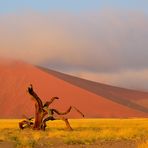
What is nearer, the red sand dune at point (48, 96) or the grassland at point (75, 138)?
the grassland at point (75, 138)

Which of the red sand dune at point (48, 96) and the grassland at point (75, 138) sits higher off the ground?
the red sand dune at point (48, 96)

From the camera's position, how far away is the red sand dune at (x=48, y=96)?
3433 inches

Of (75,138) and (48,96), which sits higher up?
(48,96)

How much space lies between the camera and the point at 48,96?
90.4 m

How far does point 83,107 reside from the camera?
88.5 metres

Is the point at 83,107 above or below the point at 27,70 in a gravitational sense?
below

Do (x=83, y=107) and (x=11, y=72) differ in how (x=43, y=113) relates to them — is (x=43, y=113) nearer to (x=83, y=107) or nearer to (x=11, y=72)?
(x=83, y=107)

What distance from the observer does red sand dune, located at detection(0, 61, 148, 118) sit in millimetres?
87188

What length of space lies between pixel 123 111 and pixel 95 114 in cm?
525

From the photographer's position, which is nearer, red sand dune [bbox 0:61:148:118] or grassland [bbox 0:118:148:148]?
grassland [bbox 0:118:148:148]

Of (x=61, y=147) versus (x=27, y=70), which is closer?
(x=61, y=147)

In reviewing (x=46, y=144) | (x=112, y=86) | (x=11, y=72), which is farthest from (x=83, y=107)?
(x=46, y=144)

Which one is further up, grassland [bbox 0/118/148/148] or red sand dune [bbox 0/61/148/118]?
red sand dune [bbox 0/61/148/118]

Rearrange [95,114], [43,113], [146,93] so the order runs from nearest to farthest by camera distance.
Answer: [43,113] < [95,114] < [146,93]
